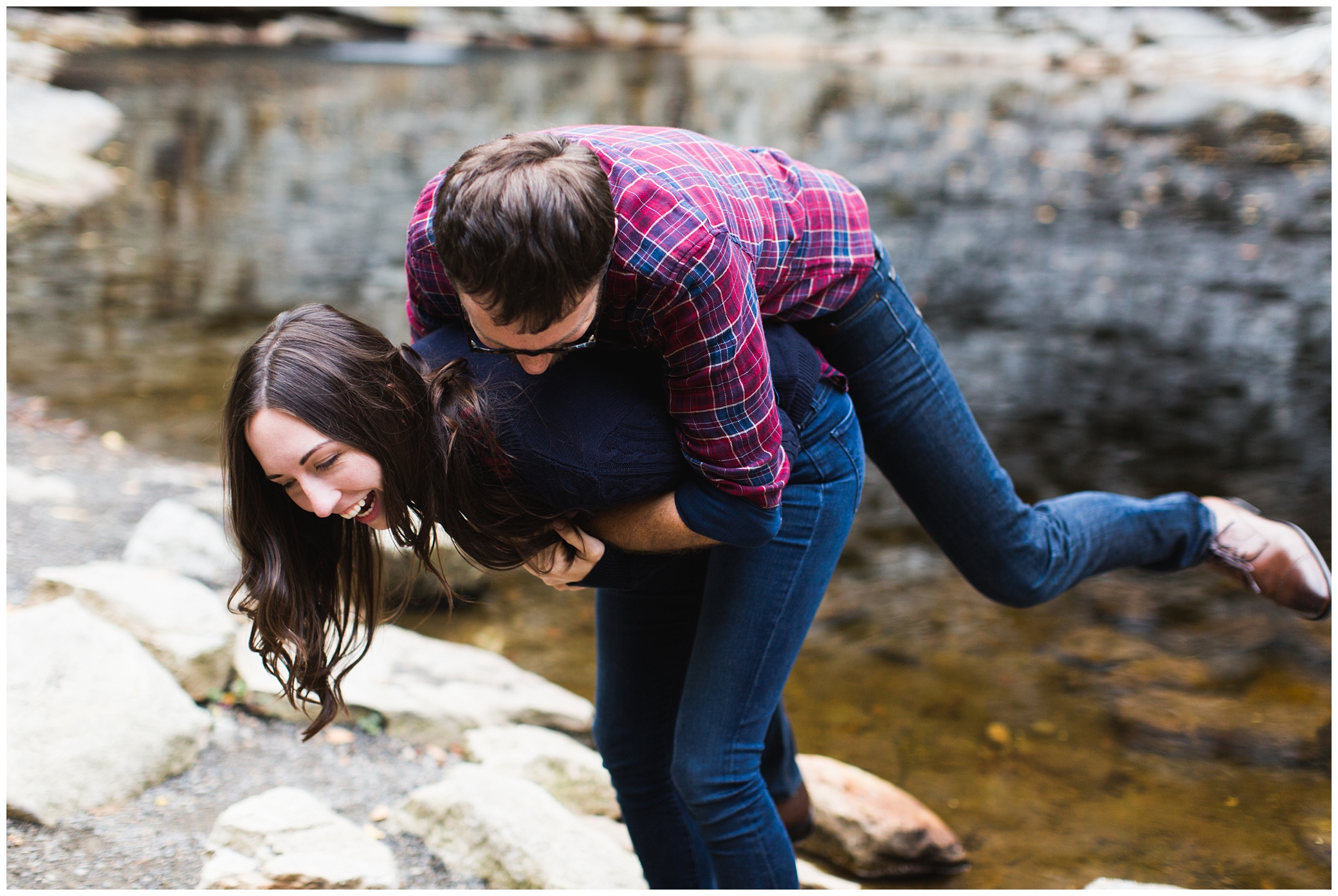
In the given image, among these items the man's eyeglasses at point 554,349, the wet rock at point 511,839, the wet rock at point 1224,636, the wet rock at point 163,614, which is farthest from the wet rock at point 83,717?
the wet rock at point 1224,636

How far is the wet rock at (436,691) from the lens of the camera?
273 cm

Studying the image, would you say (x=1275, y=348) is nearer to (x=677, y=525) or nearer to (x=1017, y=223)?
(x=1017, y=223)

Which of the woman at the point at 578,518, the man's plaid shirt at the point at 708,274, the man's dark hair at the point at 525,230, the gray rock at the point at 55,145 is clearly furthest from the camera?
the gray rock at the point at 55,145

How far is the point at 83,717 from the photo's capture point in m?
2.32

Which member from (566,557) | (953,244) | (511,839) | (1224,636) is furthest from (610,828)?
(953,244)

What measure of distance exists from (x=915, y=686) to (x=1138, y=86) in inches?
680

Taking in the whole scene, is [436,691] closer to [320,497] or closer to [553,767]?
[553,767]

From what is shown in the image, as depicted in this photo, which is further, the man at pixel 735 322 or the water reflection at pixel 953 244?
the water reflection at pixel 953 244

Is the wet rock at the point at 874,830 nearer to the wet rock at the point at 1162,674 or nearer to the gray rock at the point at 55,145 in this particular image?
the wet rock at the point at 1162,674

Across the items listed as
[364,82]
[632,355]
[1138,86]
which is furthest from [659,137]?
[1138,86]

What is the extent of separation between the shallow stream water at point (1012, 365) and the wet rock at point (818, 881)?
1.13 ft

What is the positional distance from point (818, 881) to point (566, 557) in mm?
1222

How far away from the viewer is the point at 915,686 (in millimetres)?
3230

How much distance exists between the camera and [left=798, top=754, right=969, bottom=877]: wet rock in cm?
255
